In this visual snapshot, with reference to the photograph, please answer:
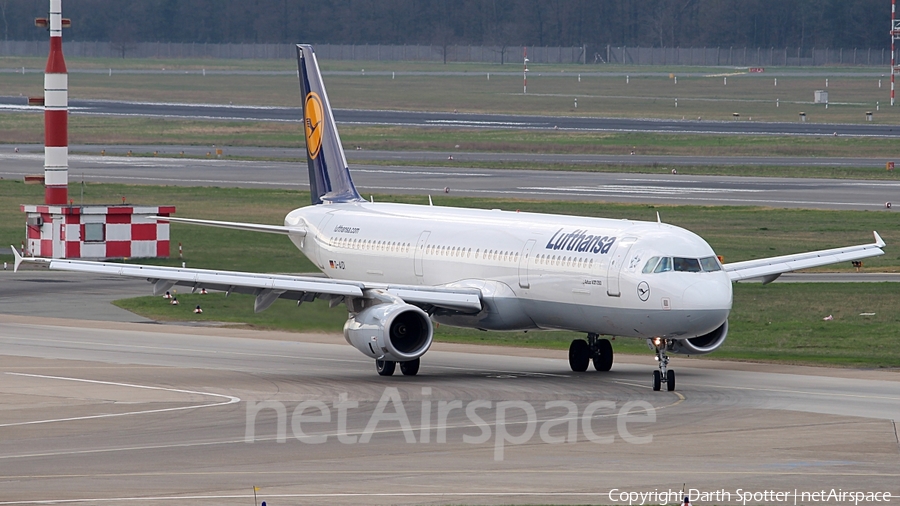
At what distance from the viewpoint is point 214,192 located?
82.5m

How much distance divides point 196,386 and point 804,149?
3385 inches

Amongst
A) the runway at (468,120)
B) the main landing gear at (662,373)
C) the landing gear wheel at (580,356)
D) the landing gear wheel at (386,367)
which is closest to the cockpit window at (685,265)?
the main landing gear at (662,373)

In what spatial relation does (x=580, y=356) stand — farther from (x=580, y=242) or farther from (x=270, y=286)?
(x=270, y=286)

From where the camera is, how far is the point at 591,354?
3672 centimetres

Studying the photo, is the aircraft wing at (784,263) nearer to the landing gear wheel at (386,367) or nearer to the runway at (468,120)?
the landing gear wheel at (386,367)

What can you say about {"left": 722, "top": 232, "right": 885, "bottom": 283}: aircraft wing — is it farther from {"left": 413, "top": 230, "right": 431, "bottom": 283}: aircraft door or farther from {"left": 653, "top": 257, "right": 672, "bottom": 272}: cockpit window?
{"left": 413, "top": 230, "right": 431, "bottom": 283}: aircraft door

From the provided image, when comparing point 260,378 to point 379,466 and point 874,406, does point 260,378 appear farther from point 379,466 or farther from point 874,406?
point 874,406

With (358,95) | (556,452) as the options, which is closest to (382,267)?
(556,452)

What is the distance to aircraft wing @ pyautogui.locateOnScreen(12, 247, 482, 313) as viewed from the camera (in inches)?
1366

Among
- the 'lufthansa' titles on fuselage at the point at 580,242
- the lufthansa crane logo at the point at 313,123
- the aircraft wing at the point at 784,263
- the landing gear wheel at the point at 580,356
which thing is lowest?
the landing gear wheel at the point at 580,356

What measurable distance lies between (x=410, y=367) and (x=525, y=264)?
3.82m

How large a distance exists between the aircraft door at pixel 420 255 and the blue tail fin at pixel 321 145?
A: 6.19 metres

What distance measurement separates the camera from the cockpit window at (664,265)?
33.0m

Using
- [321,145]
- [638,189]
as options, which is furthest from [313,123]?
[638,189]
